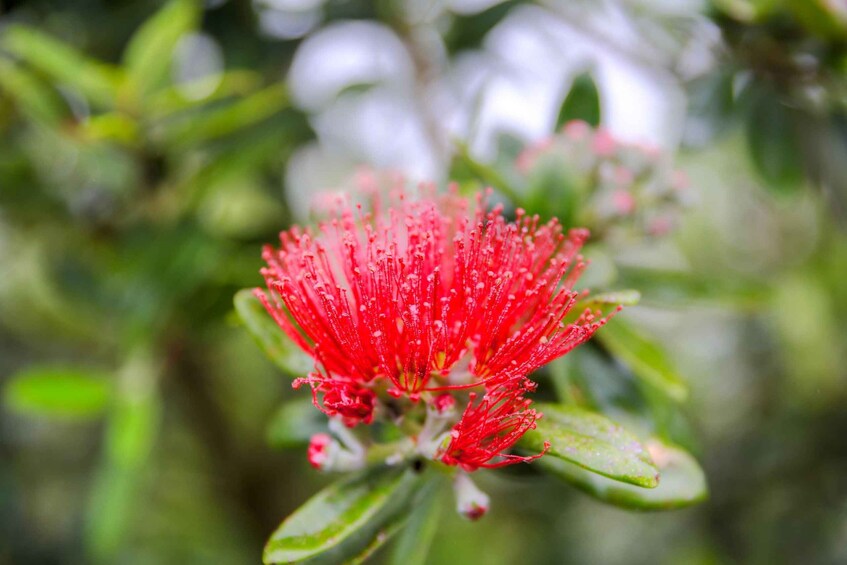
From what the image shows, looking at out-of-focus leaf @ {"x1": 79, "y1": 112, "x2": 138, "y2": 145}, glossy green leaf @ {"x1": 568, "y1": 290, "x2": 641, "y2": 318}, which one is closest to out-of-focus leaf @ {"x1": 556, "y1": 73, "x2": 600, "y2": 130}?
glossy green leaf @ {"x1": 568, "y1": 290, "x2": 641, "y2": 318}

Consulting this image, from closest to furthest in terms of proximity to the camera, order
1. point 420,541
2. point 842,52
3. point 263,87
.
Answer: point 420,541, point 842,52, point 263,87

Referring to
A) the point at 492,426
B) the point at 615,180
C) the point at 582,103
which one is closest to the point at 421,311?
the point at 492,426

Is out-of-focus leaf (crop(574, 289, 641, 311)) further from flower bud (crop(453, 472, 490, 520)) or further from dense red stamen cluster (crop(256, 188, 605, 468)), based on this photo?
flower bud (crop(453, 472, 490, 520))

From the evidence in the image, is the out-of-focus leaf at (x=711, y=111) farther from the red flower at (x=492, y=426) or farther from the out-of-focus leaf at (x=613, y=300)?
the red flower at (x=492, y=426)

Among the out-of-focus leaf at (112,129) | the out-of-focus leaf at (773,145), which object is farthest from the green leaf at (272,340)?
the out-of-focus leaf at (773,145)

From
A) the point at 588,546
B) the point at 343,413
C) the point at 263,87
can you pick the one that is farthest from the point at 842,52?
the point at 588,546

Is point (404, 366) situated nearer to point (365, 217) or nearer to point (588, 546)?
point (365, 217)

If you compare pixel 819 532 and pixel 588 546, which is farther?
pixel 588 546
